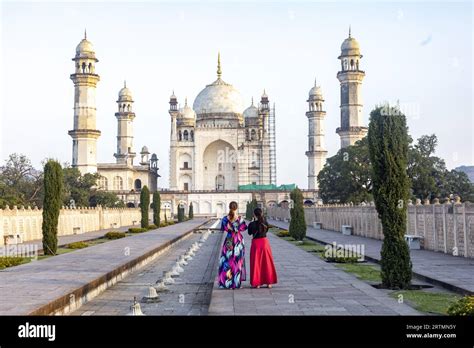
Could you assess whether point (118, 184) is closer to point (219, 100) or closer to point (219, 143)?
point (219, 143)

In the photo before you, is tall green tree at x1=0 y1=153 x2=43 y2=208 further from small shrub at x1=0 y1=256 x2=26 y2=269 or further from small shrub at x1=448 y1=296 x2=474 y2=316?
small shrub at x1=448 y1=296 x2=474 y2=316

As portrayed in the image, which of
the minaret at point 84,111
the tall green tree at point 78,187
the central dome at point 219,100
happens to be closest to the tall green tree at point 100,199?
the tall green tree at point 78,187

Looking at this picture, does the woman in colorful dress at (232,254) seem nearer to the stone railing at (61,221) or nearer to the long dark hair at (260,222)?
the long dark hair at (260,222)

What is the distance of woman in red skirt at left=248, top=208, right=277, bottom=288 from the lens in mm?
9352

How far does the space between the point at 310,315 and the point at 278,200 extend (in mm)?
67604

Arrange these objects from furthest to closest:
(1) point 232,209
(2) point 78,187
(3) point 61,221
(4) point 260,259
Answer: (2) point 78,187 → (3) point 61,221 → (4) point 260,259 → (1) point 232,209

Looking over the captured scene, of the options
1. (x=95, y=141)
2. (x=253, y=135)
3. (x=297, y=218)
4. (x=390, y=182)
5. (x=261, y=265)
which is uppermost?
(x=253, y=135)

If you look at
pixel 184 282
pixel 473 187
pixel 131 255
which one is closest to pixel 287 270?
pixel 184 282

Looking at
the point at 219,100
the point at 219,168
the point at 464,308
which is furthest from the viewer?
the point at 219,168

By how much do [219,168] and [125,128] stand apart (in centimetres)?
1251

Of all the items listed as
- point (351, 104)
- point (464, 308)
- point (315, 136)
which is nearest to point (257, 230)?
point (464, 308)

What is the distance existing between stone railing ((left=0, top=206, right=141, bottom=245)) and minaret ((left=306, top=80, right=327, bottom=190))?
3198 cm

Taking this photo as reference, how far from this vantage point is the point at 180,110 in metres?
81.2

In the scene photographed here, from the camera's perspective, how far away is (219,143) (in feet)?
265
